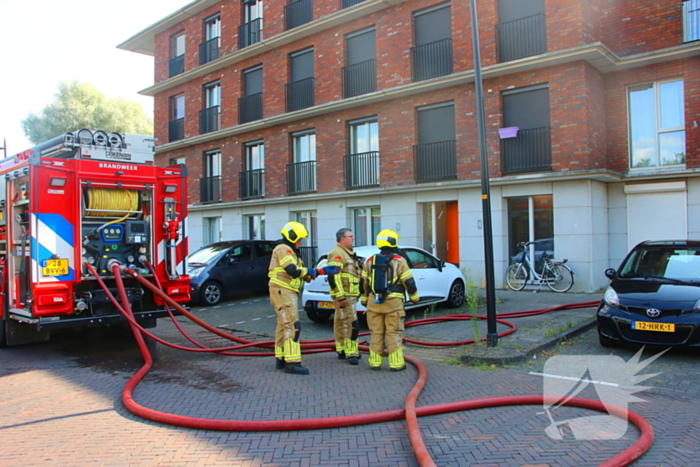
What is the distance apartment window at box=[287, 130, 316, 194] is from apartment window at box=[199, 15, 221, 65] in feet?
19.9

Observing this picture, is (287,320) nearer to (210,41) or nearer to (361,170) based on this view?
(361,170)

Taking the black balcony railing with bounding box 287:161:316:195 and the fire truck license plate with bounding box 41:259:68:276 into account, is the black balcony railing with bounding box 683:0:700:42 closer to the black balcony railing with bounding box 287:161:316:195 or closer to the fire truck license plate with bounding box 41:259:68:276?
the black balcony railing with bounding box 287:161:316:195

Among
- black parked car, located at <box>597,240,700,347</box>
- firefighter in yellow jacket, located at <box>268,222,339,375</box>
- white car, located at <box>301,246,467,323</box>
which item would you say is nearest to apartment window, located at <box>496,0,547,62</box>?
white car, located at <box>301,246,467,323</box>

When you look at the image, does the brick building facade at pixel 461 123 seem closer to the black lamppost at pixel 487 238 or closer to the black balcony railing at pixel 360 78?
the black balcony railing at pixel 360 78

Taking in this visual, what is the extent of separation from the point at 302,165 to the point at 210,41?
25.2ft

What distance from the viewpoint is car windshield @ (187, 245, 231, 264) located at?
1294 centimetres

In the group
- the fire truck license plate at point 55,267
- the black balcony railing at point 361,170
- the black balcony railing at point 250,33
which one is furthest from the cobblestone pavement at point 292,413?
the black balcony railing at point 250,33

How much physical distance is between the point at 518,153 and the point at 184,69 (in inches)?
622

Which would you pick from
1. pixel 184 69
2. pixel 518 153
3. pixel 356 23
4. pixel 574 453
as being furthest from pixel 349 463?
pixel 184 69

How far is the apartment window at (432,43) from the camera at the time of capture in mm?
15047

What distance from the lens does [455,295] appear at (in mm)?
10969

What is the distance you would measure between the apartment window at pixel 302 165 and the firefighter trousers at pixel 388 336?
12276 mm

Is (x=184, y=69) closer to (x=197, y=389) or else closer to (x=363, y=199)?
(x=363, y=199)

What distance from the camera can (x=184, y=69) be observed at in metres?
23.2
